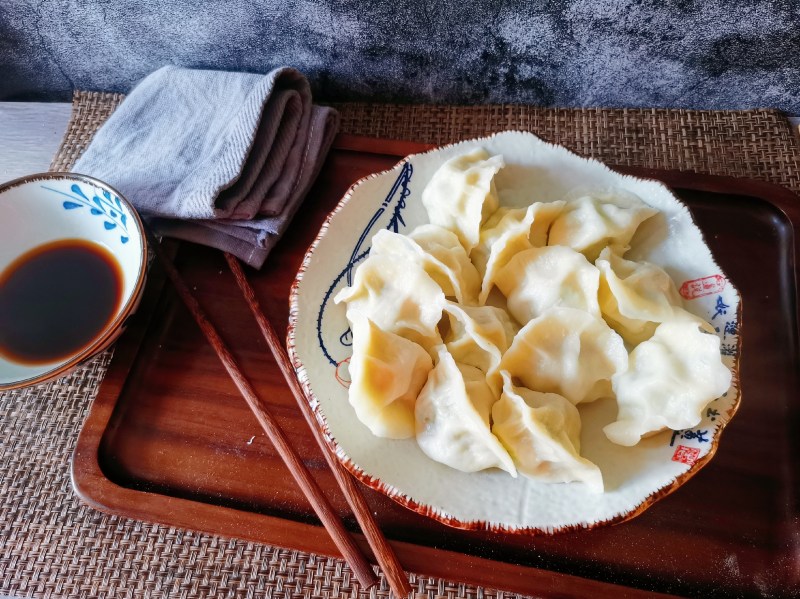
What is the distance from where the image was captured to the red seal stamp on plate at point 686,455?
115 cm

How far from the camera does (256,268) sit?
5.09 ft

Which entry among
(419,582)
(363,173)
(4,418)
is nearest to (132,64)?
(363,173)

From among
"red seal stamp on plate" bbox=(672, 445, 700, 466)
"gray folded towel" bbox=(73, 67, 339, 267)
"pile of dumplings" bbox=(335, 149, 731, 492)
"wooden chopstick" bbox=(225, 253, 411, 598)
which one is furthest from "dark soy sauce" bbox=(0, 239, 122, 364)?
Answer: "red seal stamp on plate" bbox=(672, 445, 700, 466)

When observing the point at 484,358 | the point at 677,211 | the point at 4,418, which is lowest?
the point at 4,418

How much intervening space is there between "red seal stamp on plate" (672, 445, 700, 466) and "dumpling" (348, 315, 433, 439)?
0.52m

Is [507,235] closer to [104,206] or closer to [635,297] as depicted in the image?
[635,297]

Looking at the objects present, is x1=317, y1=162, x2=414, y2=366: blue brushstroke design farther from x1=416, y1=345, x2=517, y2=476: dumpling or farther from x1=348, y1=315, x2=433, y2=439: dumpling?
x1=416, y1=345, x2=517, y2=476: dumpling

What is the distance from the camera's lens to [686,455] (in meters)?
1.16

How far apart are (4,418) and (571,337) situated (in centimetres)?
141

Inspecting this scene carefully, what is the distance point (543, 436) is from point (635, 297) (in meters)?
0.35

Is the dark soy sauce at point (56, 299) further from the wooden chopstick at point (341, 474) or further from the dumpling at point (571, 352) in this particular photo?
the dumpling at point (571, 352)

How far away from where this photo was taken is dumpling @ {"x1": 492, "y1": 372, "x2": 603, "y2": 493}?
1146 millimetres

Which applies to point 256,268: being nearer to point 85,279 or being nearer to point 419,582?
point 85,279

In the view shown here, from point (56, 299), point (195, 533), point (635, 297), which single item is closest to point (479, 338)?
point (635, 297)
